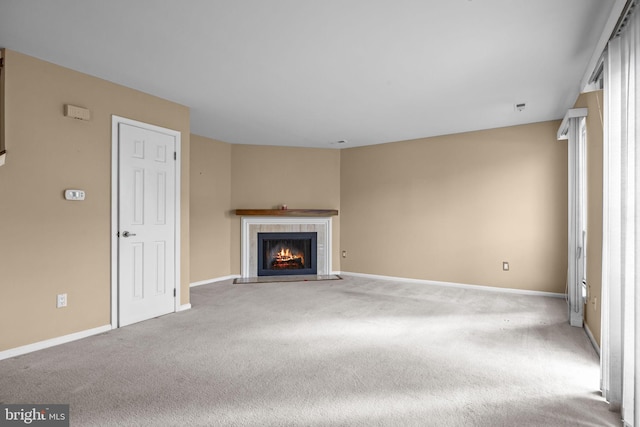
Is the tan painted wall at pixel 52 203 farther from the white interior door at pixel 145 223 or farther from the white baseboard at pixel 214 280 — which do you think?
the white baseboard at pixel 214 280

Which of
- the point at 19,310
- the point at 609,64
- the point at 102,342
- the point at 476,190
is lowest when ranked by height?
the point at 102,342

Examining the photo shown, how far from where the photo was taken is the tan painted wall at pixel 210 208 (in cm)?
602

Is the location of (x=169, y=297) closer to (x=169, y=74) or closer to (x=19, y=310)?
(x=19, y=310)

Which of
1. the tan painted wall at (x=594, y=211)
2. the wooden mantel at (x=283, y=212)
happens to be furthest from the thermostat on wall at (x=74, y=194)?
the tan painted wall at (x=594, y=211)

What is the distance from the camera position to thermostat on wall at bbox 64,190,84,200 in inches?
131

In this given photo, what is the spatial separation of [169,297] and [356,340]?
2302 millimetres

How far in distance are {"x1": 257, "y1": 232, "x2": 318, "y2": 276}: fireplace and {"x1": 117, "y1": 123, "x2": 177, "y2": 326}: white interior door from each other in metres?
2.60

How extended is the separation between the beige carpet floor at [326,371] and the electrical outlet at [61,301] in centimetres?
36

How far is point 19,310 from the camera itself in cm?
300

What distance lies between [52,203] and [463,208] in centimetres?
529

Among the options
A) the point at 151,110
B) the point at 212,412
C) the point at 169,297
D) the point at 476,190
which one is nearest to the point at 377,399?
the point at 212,412

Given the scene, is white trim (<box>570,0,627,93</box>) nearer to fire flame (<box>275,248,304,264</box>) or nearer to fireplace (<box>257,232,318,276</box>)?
fireplace (<box>257,232,318,276</box>)

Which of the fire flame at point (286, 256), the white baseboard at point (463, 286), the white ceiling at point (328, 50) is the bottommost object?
the white baseboard at point (463, 286)

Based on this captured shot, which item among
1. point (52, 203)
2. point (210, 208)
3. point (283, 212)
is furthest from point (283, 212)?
point (52, 203)
